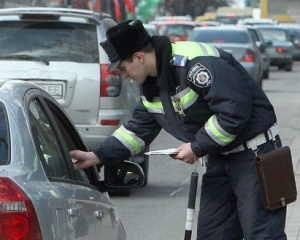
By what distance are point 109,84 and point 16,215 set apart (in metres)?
7.20

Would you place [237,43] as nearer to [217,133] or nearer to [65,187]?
[217,133]

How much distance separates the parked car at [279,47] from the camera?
4319 centimetres

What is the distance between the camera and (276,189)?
17.6 ft

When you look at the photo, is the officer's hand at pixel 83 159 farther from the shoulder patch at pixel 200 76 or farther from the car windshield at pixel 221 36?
the car windshield at pixel 221 36

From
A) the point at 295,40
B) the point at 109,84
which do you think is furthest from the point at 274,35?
the point at 109,84

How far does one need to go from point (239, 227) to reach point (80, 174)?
877mm

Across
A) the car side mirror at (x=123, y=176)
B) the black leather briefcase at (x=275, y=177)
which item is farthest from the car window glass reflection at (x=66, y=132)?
the black leather briefcase at (x=275, y=177)

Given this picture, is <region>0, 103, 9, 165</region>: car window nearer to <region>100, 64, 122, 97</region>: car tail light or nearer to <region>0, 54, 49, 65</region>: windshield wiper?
<region>100, 64, 122, 97</region>: car tail light

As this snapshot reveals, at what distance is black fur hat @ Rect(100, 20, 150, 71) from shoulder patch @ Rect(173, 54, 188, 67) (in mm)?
161

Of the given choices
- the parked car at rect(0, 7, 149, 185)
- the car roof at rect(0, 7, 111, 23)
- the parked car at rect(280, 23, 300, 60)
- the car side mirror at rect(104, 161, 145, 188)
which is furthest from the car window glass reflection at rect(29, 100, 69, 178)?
the parked car at rect(280, 23, 300, 60)

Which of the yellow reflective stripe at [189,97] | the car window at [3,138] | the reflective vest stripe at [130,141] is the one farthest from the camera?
the reflective vest stripe at [130,141]

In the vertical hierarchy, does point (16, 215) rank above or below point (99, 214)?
above

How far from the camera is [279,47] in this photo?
43125 mm

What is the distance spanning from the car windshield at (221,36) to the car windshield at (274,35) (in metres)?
18.1
